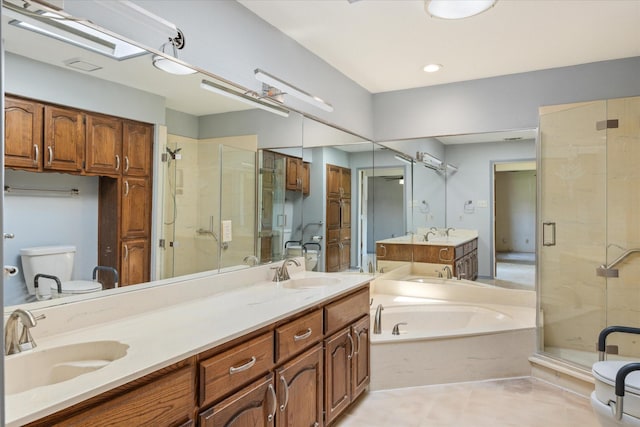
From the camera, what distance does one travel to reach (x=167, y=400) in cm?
119

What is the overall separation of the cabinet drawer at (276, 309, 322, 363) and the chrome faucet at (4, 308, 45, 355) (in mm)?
863

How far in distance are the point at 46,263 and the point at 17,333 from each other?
256 millimetres

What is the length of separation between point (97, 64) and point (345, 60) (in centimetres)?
192

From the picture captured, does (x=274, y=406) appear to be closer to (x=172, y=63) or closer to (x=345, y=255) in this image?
(x=172, y=63)

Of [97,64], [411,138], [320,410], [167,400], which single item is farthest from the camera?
[411,138]

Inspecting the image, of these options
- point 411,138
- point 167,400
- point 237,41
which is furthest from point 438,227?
point 167,400

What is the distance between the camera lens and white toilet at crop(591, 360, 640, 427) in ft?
5.86

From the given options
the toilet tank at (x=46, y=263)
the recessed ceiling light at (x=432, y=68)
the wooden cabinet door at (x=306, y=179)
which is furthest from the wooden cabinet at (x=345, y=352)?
the recessed ceiling light at (x=432, y=68)

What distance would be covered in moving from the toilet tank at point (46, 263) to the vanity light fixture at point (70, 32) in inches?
28.6

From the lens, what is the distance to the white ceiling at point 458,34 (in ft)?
7.39

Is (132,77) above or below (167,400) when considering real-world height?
above

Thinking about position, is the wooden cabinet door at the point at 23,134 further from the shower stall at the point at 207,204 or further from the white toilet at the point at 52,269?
the shower stall at the point at 207,204

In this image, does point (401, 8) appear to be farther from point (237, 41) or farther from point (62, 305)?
point (62, 305)

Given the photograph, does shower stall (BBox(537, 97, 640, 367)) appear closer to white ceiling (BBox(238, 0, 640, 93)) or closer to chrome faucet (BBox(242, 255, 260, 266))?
white ceiling (BBox(238, 0, 640, 93))
